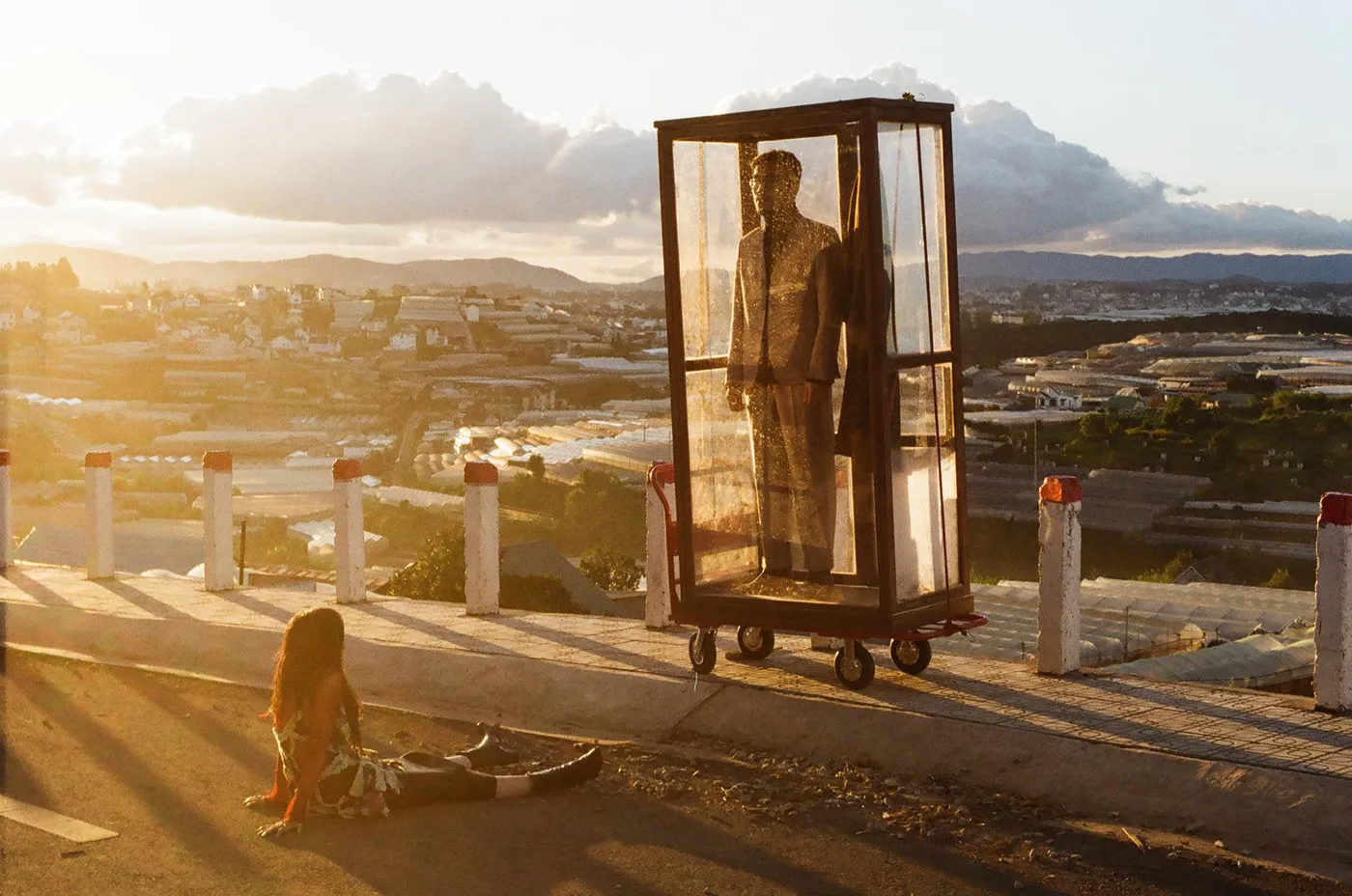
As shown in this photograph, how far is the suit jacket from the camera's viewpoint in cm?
802

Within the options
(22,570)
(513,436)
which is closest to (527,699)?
(22,570)

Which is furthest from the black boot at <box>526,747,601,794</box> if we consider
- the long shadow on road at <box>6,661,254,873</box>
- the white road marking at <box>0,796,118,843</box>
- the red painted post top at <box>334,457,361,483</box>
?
the red painted post top at <box>334,457,361,483</box>

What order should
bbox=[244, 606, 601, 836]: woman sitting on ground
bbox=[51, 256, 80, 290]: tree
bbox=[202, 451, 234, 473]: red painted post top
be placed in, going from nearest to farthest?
bbox=[244, 606, 601, 836]: woman sitting on ground, bbox=[202, 451, 234, 473]: red painted post top, bbox=[51, 256, 80, 290]: tree

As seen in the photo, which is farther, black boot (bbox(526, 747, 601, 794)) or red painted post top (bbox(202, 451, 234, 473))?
red painted post top (bbox(202, 451, 234, 473))

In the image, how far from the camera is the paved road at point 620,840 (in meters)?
5.90

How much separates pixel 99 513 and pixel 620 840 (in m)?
9.00

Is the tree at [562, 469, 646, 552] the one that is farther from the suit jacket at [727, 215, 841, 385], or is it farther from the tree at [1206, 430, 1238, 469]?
the suit jacket at [727, 215, 841, 385]

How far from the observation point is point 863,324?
7.95 metres

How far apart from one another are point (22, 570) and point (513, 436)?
7140 cm

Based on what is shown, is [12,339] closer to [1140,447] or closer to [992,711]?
[1140,447]

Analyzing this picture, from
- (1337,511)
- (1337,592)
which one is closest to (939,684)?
(1337,592)

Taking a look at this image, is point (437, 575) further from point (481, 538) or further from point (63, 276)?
point (63, 276)

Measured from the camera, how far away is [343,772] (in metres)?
6.71

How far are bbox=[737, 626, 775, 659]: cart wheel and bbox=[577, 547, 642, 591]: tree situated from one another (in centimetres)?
2400
